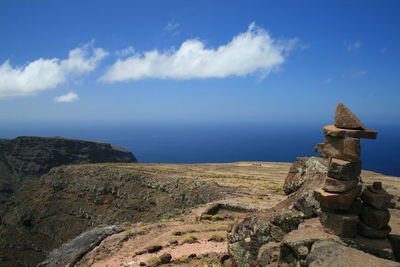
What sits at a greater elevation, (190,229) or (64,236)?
(190,229)

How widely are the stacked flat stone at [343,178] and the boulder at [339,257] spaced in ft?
4.16

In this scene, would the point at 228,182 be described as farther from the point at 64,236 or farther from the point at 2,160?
the point at 2,160

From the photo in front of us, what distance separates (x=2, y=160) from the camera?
5787 inches

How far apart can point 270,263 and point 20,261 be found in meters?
69.2

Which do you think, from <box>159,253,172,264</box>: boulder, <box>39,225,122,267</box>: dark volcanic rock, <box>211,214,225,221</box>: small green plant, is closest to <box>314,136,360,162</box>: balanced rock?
<box>159,253,172,264</box>: boulder

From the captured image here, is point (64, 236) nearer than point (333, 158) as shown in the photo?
No

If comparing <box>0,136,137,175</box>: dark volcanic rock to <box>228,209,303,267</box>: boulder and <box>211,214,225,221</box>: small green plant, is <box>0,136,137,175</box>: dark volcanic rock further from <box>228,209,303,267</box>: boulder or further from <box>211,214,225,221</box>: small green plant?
<box>228,209,303,267</box>: boulder

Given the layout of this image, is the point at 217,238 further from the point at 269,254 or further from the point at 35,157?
the point at 35,157

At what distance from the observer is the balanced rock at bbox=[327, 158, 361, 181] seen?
11.1 meters

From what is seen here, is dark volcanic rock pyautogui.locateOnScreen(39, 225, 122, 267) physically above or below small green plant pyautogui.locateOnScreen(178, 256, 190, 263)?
below

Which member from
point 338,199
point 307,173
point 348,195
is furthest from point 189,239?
point 348,195

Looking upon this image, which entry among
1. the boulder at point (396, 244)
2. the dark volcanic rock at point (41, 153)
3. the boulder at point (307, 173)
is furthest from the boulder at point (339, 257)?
the dark volcanic rock at point (41, 153)

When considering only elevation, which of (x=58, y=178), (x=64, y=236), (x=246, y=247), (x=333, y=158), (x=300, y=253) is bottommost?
(x=64, y=236)

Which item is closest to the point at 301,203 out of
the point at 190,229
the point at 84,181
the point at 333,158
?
→ the point at 333,158
